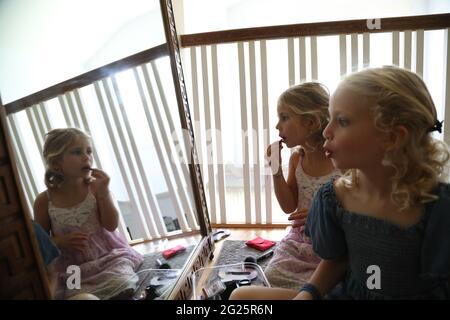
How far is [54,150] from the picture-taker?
64 cm

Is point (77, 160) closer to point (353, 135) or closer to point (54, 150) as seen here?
point (54, 150)

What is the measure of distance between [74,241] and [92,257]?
0.06 meters

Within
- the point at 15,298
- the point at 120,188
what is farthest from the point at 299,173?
the point at 15,298

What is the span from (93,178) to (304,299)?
20.2 inches

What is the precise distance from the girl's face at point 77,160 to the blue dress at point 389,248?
1.69 ft

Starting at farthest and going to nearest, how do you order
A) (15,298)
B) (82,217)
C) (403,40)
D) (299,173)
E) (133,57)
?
(403,40) < (299,173) < (133,57) < (82,217) < (15,298)

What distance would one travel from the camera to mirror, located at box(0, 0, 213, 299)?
24.0 inches

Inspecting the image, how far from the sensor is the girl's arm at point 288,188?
3.99 feet

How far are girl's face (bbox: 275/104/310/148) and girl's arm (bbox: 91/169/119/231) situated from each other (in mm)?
582

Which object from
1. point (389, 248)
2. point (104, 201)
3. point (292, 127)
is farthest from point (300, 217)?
point (104, 201)

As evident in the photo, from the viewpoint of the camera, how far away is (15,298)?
567mm

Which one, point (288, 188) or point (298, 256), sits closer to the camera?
point (298, 256)

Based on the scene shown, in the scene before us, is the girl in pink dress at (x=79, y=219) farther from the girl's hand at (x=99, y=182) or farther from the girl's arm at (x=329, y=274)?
the girl's arm at (x=329, y=274)

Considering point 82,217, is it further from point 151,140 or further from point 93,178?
point 151,140
